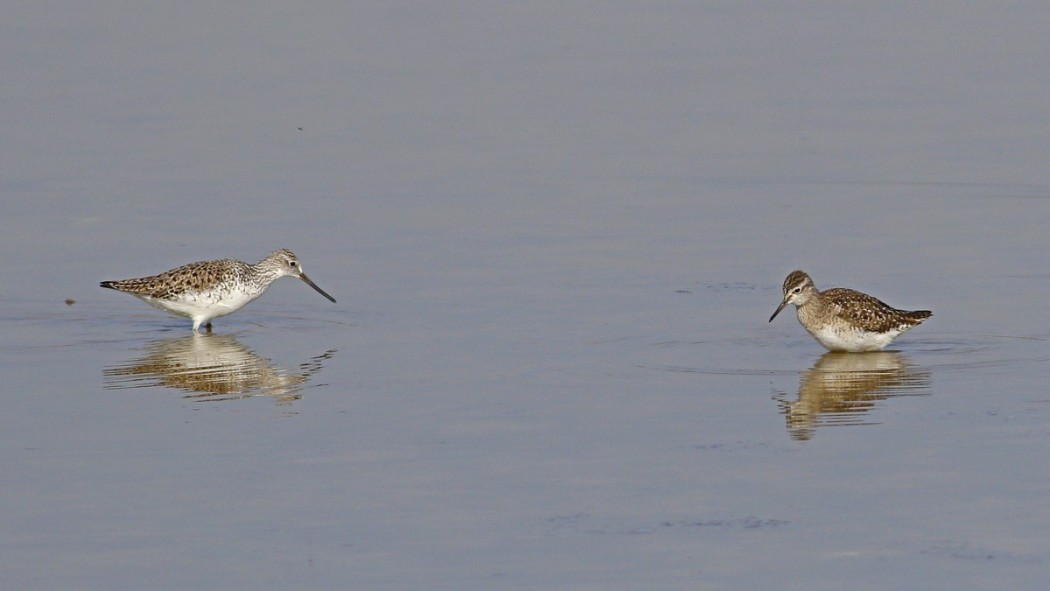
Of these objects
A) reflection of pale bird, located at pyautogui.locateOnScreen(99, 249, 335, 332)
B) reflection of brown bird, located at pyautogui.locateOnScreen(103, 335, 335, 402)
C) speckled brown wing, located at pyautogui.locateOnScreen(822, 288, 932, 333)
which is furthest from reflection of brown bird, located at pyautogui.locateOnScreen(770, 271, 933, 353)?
reflection of pale bird, located at pyautogui.locateOnScreen(99, 249, 335, 332)

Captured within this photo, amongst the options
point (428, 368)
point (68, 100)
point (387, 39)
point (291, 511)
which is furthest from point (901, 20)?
point (291, 511)

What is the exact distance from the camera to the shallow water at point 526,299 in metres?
9.59

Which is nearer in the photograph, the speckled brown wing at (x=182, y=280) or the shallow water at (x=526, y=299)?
the shallow water at (x=526, y=299)

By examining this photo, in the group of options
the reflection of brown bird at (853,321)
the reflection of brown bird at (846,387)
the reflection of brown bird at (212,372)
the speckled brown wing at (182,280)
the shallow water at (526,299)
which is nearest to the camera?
the shallow water at (526,299)

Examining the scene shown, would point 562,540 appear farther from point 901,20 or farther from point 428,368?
point 901,20

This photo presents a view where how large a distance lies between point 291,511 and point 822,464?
2927mm

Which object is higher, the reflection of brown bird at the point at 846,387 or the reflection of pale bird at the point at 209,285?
the reflection of pale bird at the point at 209,285

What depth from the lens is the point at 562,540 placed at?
9469 millimetres

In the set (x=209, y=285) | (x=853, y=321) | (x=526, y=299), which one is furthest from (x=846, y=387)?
(x=209, y=285)

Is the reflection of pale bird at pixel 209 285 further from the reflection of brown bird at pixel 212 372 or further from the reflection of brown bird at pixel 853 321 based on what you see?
the reflection of brown bird at pixel 853 321

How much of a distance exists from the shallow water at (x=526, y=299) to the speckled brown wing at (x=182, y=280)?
1.06 feet

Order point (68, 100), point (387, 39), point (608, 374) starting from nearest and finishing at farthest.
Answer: point (608, 374), point (68, 100), point (387, 39)

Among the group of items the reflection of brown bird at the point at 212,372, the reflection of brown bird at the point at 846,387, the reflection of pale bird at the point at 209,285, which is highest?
the reflection of pale bird at the point at 209,285

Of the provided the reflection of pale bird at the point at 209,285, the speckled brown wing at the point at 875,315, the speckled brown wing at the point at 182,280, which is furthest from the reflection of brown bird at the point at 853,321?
the speckled brown wing at the point at 182,280
